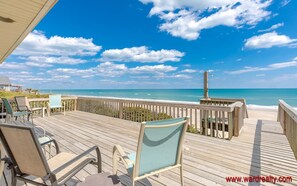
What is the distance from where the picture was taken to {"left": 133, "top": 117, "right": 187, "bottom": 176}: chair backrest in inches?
63.9

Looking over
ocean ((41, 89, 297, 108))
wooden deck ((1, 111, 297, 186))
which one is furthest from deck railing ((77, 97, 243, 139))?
ocean ((41, 89, 297, 108))

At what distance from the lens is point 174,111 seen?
5.16m

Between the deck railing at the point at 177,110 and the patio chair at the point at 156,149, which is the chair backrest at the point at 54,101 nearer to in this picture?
the deck railing at the point at 177,110

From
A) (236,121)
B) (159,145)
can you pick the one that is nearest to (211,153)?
(236,121)

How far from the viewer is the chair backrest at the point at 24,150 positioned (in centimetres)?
138

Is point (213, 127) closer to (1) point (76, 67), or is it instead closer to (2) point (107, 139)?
(2) point (107, 139)

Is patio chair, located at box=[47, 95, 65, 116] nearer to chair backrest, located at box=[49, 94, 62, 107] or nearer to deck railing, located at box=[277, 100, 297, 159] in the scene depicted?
chair backrest, located at box=[49, 94, 62, 107]

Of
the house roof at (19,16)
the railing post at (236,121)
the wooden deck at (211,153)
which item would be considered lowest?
the wooden deck at (211,153)

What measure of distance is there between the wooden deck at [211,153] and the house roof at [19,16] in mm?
2603

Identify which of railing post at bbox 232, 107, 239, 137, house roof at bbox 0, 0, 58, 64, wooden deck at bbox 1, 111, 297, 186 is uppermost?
house roof at bbox 0, 0, 58, 64

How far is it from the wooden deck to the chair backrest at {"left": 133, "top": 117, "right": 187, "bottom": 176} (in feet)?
1.82

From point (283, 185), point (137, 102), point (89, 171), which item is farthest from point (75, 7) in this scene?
point (283, 185)

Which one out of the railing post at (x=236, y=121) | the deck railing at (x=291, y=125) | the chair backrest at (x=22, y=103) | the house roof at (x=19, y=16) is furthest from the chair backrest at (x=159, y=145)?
the chair backrest at (x=22, y=103)

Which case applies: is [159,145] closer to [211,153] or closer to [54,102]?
[211,153]
